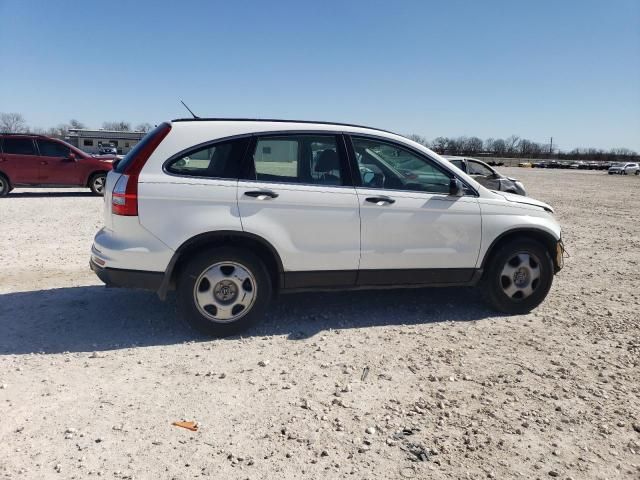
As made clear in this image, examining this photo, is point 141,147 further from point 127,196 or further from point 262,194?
point 262,194

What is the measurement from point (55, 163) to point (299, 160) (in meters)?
13.2

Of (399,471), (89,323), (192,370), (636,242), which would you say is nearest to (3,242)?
(89,323)

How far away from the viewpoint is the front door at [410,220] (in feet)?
15.3

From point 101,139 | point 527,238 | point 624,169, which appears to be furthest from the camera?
point 101,139

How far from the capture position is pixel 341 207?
178 inches

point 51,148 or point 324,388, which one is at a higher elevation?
point 51,148

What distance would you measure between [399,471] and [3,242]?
311 inches

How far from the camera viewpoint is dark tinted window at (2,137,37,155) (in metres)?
14.9

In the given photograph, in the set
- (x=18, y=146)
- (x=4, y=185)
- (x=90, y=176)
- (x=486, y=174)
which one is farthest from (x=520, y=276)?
(x=4, y=185)

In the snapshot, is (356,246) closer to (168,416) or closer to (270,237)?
(270,237)

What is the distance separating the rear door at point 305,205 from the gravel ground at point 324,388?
631 mm

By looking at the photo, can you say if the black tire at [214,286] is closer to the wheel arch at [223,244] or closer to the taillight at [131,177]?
the wheel arch at [223,244]

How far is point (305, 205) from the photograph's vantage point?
4426mm

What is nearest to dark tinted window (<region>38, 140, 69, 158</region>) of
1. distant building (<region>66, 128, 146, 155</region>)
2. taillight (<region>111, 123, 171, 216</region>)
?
taillight (<region>111, 123, 171, 216</region>)
